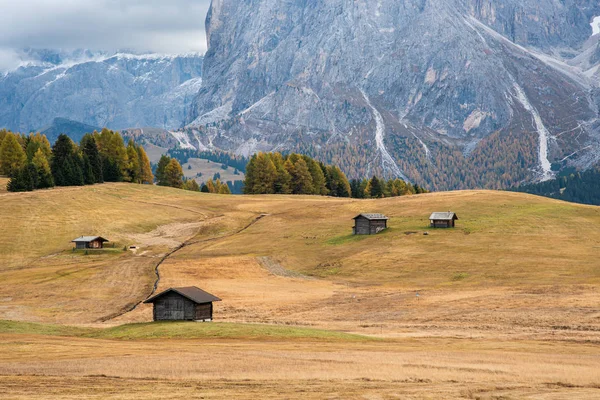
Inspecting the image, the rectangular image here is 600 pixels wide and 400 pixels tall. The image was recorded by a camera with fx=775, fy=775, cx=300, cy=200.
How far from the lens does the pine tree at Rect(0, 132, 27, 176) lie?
172875 mm

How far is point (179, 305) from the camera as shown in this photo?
71000 mm

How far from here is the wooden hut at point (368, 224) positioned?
129750 millimetres

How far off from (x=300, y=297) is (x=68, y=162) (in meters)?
97.4

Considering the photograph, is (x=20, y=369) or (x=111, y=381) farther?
(x=20, y=369)

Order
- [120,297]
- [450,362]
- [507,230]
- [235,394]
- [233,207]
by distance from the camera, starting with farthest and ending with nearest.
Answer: [233,207], [507,230], [120,297], [450,362], [235,394]

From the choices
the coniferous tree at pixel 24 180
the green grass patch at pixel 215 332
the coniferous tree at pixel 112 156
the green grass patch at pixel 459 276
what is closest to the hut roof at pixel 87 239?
the coniferous tree at pixel 24 180

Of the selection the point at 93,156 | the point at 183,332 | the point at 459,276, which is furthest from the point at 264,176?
the point at 183,332

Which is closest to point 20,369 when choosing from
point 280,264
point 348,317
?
point 348,317

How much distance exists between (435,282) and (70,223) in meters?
69.4

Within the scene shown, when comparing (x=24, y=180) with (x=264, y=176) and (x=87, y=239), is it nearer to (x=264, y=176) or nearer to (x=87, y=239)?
(x=87, y=239)

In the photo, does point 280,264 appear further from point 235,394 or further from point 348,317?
point 235,394

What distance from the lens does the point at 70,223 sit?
13562cm

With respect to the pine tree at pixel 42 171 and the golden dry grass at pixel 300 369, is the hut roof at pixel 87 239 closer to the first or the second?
the pine tree at pixel 42 171

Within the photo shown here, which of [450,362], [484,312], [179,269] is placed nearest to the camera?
[450,362]
